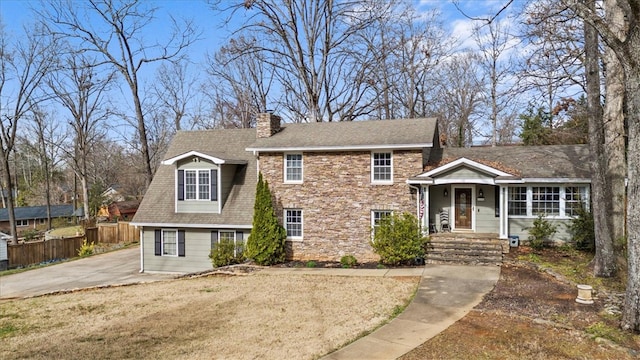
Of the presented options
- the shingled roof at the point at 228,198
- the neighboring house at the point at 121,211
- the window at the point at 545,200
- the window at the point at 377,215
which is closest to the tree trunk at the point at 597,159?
the window at the point at 545,200

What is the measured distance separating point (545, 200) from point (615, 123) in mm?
4730

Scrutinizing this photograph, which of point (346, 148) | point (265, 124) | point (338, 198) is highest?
point (265, 124)

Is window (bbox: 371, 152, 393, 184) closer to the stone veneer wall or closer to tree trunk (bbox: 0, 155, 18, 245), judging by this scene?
the stone veneer wall

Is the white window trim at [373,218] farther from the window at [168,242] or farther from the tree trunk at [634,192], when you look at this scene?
the tree trunk at [634,192]

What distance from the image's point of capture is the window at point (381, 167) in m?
16.6

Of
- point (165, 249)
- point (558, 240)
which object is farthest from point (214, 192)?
point (558, 240)

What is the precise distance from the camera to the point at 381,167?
16.7 meters

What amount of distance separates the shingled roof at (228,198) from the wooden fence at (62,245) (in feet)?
30.9

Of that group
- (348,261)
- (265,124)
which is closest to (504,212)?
(348,261)

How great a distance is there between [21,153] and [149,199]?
56500mm

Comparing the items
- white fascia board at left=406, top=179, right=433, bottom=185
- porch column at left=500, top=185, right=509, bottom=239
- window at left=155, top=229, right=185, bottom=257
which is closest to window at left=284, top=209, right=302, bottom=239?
white fascia board at left=406, top=179, right=433, bottom=185

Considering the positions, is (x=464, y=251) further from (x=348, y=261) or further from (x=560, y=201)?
(x=560, y=201)

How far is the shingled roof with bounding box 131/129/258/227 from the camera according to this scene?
1811 centimetres

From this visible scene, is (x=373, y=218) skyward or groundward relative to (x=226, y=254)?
skyward
